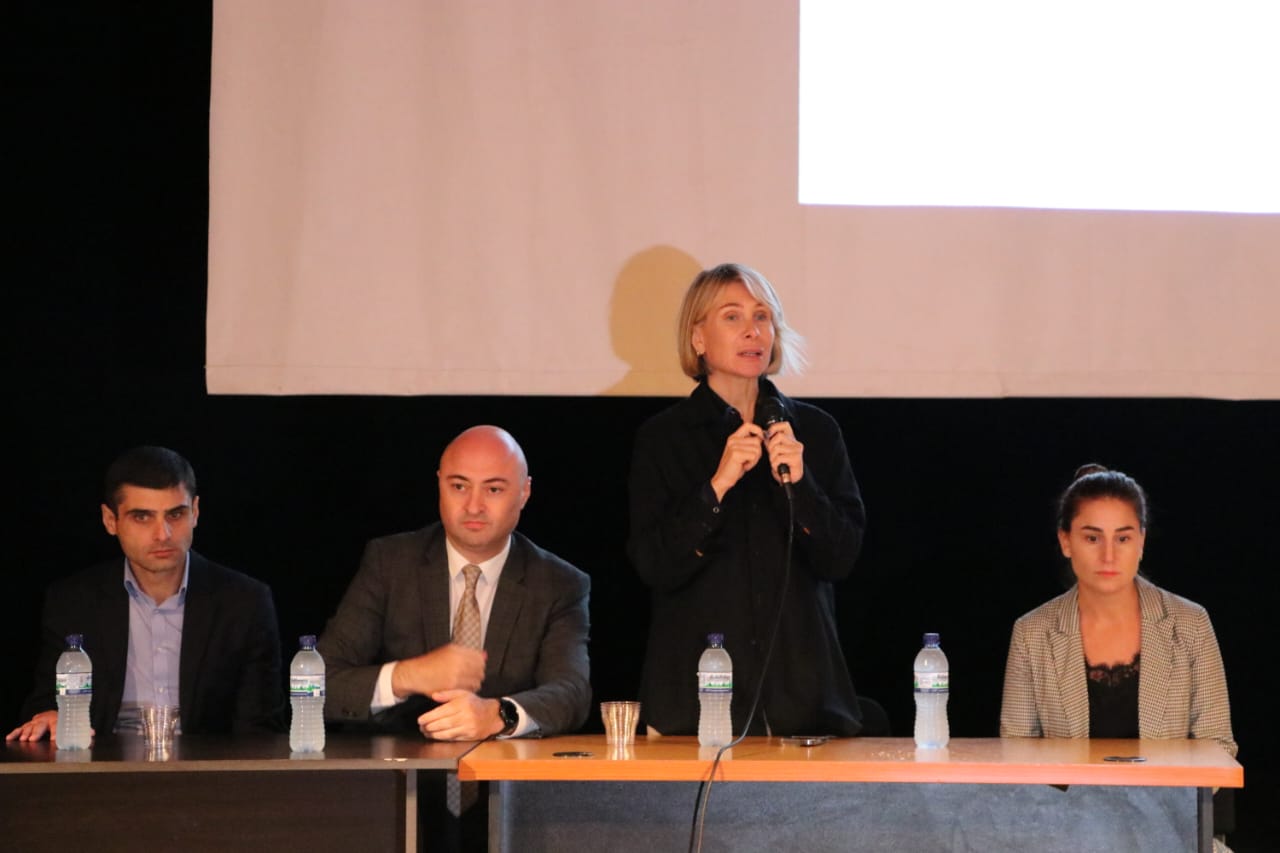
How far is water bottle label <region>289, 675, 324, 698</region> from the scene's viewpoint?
9.37ft

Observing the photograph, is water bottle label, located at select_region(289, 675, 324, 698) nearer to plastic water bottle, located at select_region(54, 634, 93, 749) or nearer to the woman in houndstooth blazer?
plastic water bottle, located at select_region(54, 634, 93, 749)

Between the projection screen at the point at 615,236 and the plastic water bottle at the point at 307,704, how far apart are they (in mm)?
1141

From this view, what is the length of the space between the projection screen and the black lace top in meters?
0.85

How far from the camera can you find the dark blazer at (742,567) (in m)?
3.13

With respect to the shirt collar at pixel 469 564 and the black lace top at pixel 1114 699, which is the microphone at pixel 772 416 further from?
the black lace top at pixel 1114 699

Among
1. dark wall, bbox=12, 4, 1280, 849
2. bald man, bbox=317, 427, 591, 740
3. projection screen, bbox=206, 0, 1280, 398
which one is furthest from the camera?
dark wall, bbox=12, 4, 1280, 849

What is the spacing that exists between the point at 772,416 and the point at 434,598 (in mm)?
856

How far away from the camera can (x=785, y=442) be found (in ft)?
9.62

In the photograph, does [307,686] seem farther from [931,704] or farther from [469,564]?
[931,704]

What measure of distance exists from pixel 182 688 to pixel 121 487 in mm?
494

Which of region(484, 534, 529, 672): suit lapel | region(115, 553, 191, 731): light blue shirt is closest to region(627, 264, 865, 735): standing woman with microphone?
region(484, 534, 529, 672): suit lapel

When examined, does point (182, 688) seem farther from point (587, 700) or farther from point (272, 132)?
point (272, 132)

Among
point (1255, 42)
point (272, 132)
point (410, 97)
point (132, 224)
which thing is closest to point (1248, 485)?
point (1255, 42)

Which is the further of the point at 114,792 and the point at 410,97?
the point at 410,97
